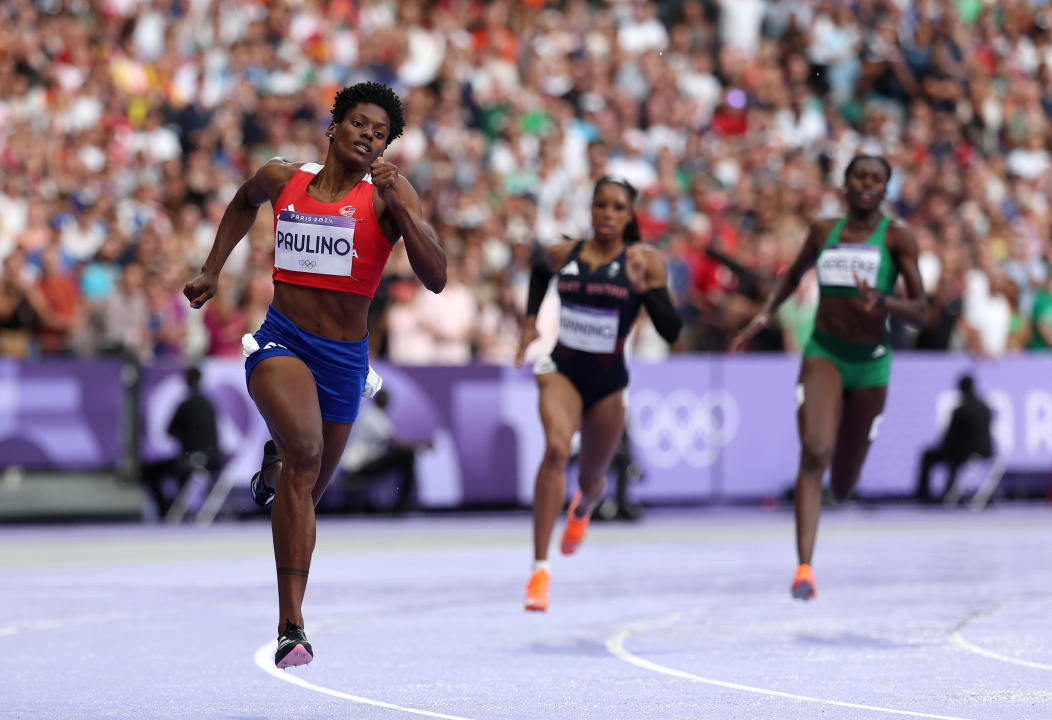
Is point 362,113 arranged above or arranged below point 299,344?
above

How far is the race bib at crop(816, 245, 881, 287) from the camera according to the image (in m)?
11.0

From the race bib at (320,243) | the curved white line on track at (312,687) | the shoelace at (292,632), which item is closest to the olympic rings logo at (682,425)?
the curved white line on track at (312,687)

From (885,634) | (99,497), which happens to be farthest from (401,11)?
(885,634)

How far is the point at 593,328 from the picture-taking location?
1122 centimetres

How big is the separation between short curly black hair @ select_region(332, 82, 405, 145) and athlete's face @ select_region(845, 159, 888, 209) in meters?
3.91

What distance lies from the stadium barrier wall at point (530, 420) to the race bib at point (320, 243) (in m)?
10.4

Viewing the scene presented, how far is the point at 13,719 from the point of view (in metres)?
7.33

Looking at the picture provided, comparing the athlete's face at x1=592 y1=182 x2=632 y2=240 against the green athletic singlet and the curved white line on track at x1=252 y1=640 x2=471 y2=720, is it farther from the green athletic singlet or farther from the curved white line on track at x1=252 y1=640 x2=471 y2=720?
the curved white line on track at x1=252 y1=640 x2=471 y2=720

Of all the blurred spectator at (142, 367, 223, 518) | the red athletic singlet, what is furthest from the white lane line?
the blurred spectator at (142, 367, 223, 518)

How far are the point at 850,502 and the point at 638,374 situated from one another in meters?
3.11

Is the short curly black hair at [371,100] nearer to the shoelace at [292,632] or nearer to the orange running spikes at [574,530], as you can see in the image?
the shoelace at [292,632]

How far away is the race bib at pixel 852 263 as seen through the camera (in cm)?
1102

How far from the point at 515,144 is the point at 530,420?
4.34 m

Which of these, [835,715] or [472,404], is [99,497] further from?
[835,715]
